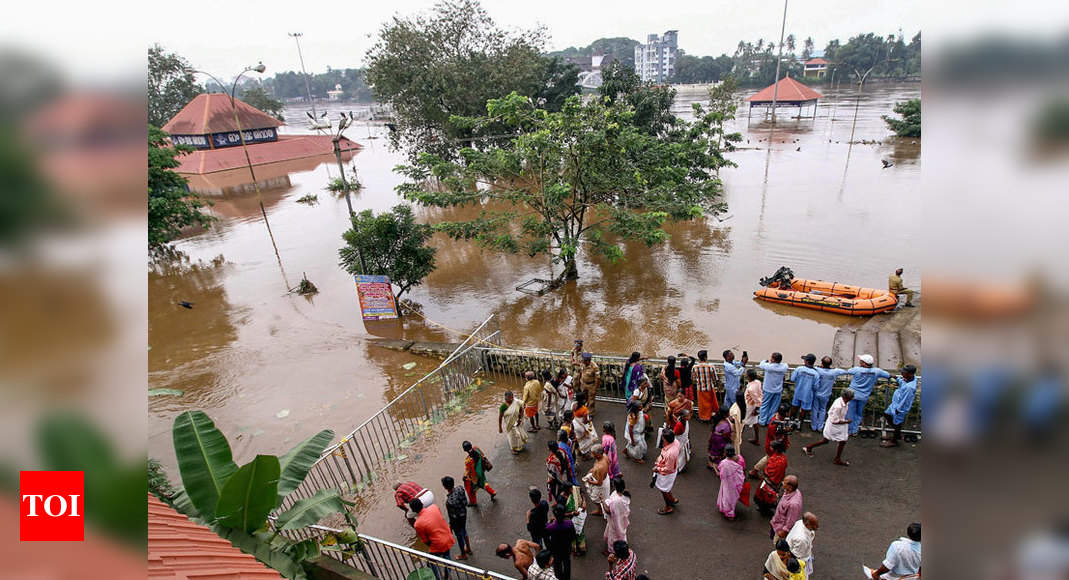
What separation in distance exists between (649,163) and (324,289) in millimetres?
11778

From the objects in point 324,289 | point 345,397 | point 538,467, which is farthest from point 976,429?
point 324,289

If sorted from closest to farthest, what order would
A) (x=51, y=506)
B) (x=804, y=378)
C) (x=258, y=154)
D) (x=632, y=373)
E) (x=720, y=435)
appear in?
(x=51, y=506) < (x=720, y=435) < (x=804, y=378) < (x=632, y=373) < (x=258, y=154)

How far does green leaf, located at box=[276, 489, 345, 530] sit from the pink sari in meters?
4.08

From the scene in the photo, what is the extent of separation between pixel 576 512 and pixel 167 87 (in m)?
60.1

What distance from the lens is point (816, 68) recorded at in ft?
275

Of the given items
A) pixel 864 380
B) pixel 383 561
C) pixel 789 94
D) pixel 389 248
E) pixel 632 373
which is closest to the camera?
pixel 383 561

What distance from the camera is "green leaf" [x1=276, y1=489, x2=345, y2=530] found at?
495 centimetres

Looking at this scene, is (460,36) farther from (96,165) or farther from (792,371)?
(96,165)

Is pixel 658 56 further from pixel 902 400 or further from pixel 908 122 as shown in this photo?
pixel 902 400

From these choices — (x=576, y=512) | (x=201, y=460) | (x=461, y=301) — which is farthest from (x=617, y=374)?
(x=461, y=301)

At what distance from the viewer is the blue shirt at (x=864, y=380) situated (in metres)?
7.02

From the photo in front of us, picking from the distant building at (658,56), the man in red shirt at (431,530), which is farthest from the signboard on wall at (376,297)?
the distant building at (658,56)

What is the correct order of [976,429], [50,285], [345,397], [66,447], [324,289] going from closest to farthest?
1. [976,429]
2. [50,285]
3. [66,447]
4. [345,397]
5. [324,289]

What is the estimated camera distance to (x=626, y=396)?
28.0ft
